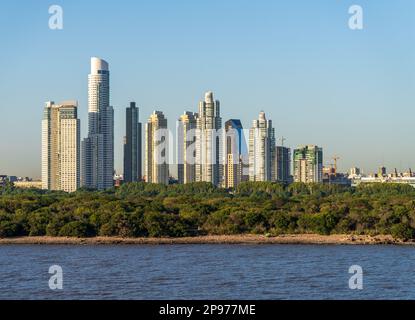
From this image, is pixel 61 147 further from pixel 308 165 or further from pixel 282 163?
pixel 308 165

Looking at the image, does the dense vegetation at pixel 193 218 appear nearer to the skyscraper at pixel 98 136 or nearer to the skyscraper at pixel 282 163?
the skyscraper at pixel 98 136

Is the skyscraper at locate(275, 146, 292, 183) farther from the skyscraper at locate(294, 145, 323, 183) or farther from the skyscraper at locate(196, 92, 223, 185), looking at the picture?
the skyscraper at locate(196, 92, 223, 185)

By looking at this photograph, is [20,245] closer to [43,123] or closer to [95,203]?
[95,203]

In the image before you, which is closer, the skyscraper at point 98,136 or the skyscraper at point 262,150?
the skyscraper at point 262,150

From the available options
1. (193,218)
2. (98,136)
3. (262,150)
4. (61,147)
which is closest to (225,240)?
(193,218)

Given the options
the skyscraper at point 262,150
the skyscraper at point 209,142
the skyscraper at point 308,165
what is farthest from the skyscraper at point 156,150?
the skyscraper at point 308,165

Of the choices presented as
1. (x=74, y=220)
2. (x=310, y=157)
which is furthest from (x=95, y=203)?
(x=310, y=157)

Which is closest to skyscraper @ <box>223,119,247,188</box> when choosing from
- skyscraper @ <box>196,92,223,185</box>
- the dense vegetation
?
skyscraper @ <box>196,92,223,185</box>
